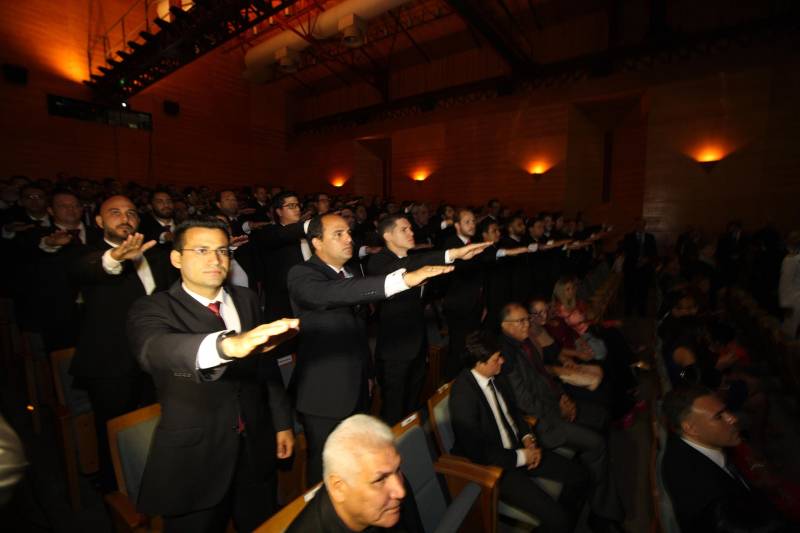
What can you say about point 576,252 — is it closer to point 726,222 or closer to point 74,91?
point 726,222

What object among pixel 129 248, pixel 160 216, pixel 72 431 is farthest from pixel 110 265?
pixel 160 216

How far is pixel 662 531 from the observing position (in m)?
1.75

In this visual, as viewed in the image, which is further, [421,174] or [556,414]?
[421,174]

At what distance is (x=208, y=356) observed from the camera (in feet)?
3.61

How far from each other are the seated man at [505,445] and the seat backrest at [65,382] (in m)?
2.09

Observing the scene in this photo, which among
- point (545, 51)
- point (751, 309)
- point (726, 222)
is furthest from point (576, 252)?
point (545, 51)

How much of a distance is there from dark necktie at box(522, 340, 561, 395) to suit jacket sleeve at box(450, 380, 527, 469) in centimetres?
71

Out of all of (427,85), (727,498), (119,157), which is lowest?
(727,498)

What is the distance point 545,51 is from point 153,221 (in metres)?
9.50

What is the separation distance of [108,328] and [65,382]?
585 mm

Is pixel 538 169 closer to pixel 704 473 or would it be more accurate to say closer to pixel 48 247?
pixel 704 473

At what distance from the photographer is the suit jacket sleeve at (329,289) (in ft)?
5.45

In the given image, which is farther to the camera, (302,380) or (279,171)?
(279,171)

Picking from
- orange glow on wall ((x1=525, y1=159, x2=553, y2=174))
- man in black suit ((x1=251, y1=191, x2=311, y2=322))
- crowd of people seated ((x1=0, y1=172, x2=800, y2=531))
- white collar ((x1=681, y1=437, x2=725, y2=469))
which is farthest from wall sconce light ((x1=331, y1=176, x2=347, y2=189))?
white collar ((x1=681, y1=437, x2=725, y2=469))
